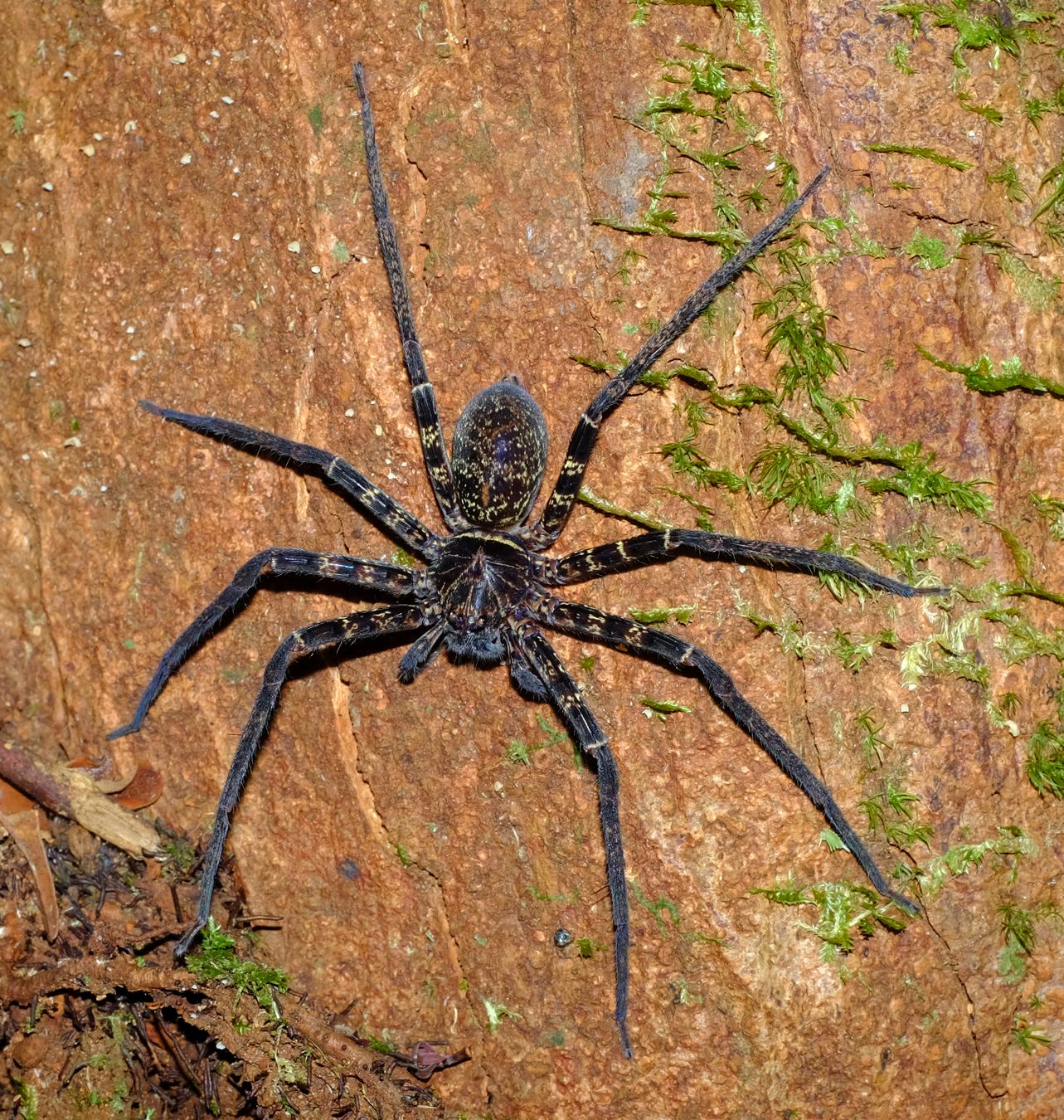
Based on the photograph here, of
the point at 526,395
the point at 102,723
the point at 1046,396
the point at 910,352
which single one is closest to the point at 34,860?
the point at 102,723

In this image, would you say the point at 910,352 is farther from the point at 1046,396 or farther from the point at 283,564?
the point at 283,564

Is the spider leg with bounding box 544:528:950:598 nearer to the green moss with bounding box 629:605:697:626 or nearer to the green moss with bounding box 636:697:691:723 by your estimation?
the green moss with bounding box 629:605:697:626

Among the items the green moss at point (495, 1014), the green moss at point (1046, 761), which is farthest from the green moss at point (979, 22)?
the green moss at point (495, 1014)

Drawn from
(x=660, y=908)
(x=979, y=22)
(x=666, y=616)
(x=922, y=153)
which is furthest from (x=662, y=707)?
(x=979, y=22)

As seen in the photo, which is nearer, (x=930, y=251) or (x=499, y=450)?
(x=930, y=251)

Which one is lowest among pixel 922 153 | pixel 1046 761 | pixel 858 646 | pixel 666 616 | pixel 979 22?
pixel 1046 761

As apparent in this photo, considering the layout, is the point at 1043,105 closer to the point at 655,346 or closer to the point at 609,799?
the point at 655,346

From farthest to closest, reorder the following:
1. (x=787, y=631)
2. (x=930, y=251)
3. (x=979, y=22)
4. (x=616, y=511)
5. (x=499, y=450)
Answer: (x=616, y=511), (x=499, y=450), (x=787, y=631), (x=930, y=251), (x=979, y=22)
